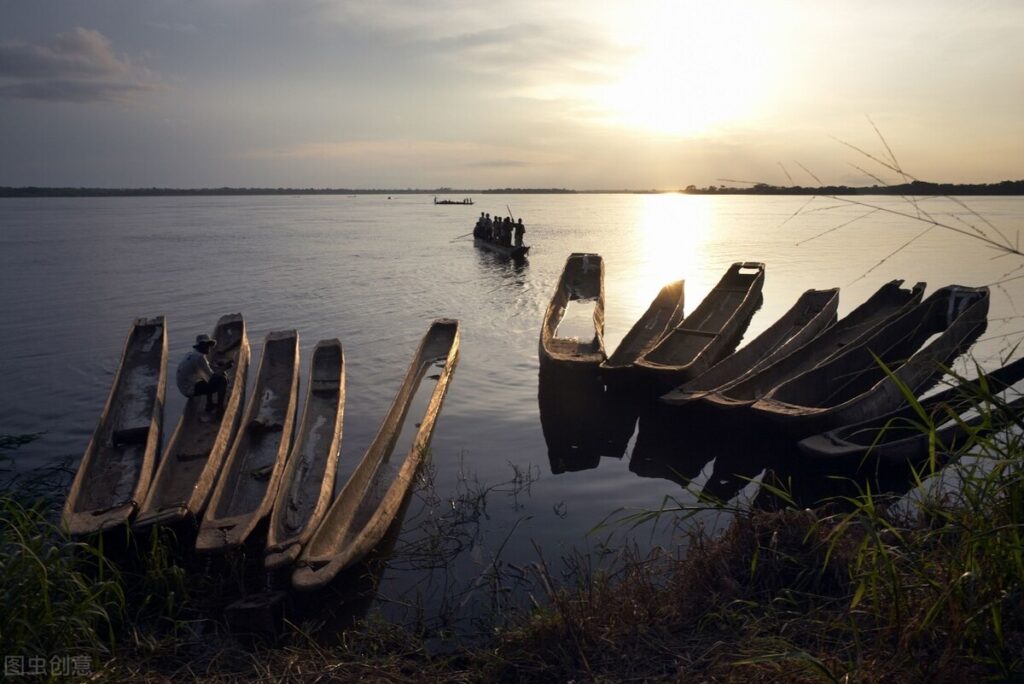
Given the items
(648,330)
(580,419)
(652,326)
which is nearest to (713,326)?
(652,326)

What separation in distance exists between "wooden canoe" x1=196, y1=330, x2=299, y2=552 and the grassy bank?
0.46m

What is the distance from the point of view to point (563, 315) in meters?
16.0

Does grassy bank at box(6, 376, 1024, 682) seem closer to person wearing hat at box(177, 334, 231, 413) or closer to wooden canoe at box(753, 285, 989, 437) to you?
wooden canoe at box(753, 285, 989, 437)

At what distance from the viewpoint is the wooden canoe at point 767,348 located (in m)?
9.22

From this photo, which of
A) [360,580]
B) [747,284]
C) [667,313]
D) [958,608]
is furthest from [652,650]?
[747,284]

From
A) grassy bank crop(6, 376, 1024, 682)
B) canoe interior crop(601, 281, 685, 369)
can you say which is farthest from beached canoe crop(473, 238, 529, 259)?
grassy bank crop(6, 376, 1024, 682)

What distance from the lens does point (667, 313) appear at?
1485 cm

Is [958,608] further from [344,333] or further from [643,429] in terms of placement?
[344,333]

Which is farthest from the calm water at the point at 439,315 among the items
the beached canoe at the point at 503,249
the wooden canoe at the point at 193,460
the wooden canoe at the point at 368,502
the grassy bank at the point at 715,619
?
the wooden canoe at the point at 193,460

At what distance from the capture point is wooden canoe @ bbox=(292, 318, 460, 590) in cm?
518

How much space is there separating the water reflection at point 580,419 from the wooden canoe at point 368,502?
5.47 ft

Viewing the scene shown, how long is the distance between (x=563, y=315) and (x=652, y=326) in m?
2.61

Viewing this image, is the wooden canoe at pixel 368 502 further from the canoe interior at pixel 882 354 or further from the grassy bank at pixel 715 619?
the canoe interior at pixel 882 354

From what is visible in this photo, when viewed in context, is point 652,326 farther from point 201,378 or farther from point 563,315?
point 201,378
